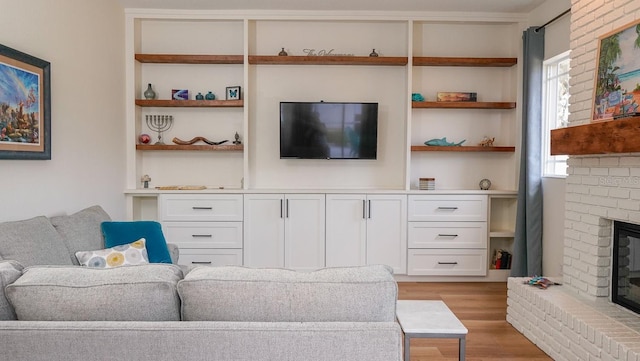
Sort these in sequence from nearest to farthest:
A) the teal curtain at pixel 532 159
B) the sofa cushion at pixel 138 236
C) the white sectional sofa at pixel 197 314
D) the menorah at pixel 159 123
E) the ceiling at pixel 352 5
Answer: the white sectional sofa at pixel 197 314 < the sofa cushion at pixel 138 236 < the teal curtain at pixel 532 159 < the ceiling at pixel 352 5 < the menorah at pixel 159 123

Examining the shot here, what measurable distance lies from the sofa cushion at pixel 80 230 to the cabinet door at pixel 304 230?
5.66ft

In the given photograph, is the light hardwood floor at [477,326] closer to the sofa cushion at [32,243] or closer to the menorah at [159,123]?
the sofa cushion at [32,243]

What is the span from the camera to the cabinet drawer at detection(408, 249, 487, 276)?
4.42 metres

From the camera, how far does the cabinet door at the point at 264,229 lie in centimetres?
436

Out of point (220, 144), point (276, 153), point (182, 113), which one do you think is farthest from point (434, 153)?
point (182, 113)

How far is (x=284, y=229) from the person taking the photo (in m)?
4.38

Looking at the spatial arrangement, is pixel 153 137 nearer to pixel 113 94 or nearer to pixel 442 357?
pixel 113 94

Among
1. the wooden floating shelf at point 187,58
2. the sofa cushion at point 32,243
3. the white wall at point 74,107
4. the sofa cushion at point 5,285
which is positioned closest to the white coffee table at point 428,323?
the sofa cushion at point 5,285

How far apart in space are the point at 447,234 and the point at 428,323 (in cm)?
251

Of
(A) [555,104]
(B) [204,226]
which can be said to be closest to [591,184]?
(A) [555,104]

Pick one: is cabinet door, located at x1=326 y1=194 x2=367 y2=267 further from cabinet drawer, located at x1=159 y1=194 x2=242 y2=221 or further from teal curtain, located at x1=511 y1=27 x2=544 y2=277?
teal curtain, located at x1=511 y1=27 x2=544 y2=277

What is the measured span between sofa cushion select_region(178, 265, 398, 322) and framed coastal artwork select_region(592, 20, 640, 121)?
191 centimetres

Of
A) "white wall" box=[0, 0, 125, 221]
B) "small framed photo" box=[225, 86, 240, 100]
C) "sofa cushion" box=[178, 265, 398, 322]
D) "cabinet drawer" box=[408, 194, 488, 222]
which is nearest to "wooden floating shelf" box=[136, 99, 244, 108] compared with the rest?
"small framed photo" box=[225, 86, 240, 100]

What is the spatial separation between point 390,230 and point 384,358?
3.10 metres
